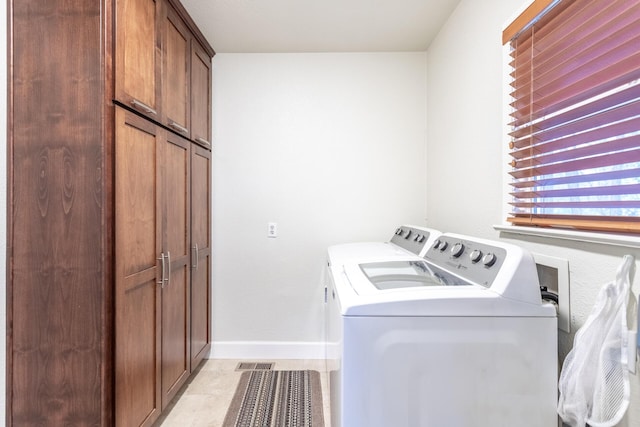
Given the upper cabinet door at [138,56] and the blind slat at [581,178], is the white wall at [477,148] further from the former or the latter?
the upper cabinet door at [138,56]

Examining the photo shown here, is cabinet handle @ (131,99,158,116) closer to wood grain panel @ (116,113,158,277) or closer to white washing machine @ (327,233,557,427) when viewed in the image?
wood grain panel @ (116,113,158,277)

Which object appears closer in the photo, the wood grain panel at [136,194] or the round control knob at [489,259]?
the round control knob at [489,259]

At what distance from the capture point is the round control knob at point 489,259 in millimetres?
1069

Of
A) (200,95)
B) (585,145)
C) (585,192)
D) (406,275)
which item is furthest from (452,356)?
(200,95)

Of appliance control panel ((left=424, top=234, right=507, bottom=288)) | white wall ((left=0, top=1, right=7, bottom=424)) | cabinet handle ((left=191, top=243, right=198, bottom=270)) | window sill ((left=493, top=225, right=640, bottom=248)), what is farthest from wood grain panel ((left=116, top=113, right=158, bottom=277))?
window sill ((left=493, top=225, right=640, bottom=248))

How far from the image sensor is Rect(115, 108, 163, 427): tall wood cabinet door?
1.34m

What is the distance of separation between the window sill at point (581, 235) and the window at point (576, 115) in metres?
0.02

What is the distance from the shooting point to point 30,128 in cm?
125

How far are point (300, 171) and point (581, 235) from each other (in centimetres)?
182

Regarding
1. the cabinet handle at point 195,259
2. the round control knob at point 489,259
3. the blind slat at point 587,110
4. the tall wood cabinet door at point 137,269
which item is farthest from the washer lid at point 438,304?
the cabinet handle at point 195,259

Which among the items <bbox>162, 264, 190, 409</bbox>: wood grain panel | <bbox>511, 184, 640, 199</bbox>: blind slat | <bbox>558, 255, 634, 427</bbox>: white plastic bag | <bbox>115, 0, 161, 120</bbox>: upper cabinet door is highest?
<bbox>115, 0, 161, 120</bbox>: upper cabinet door

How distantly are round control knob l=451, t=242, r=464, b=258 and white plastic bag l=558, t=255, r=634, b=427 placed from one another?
1.57 feet

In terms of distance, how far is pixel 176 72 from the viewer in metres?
1.86

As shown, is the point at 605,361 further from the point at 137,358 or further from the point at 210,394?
the point at 210,394
